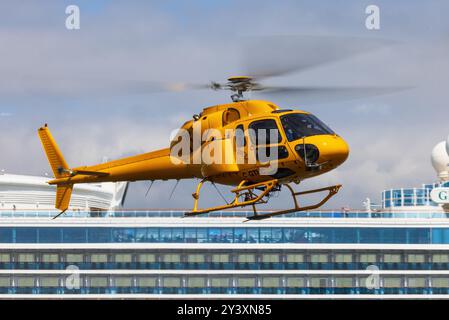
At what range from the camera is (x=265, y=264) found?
135125 mm

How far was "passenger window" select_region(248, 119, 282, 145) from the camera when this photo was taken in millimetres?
47125

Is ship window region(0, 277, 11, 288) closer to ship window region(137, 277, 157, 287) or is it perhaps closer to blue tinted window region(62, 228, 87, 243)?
blue tinted window region(62, 228, 87, 243)

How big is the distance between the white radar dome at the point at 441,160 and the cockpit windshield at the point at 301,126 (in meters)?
92.0

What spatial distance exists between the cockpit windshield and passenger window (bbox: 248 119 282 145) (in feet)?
1.37

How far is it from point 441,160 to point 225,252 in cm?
2518

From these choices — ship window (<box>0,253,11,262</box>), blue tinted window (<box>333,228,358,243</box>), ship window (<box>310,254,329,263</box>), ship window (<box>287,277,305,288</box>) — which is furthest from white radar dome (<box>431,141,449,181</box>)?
ship window (<box>0,253,11,262</box>)

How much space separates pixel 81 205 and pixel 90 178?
Answer: 90.2 m

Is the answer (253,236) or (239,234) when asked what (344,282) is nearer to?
(253,236)

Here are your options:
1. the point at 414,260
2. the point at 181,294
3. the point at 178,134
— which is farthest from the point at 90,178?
the point at 414,260

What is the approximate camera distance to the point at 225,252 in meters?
136

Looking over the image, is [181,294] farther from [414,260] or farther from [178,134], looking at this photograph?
[178,134]

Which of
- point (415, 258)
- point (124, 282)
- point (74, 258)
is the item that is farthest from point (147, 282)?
point (415, 258)

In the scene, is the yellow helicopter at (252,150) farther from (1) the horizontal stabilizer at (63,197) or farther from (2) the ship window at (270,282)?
(2) the ship window at (270,282)

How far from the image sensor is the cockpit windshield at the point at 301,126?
1840 inches
